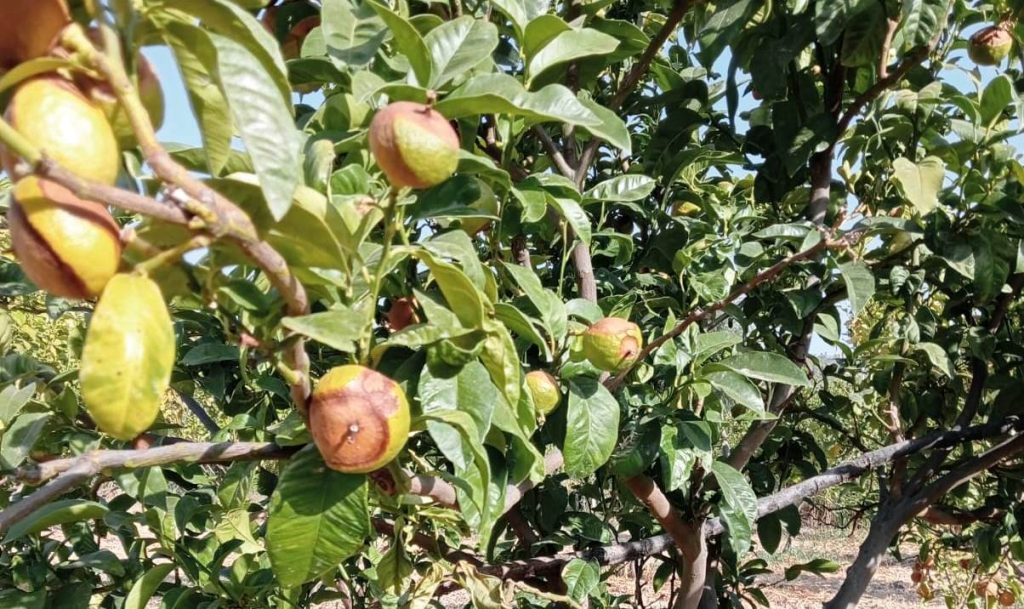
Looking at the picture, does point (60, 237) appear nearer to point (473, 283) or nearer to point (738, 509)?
point (473, 283)

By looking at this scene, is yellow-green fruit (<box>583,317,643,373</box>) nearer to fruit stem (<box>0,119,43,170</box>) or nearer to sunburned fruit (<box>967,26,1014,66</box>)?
fruit stem (<box>0,119,43,170</box>)

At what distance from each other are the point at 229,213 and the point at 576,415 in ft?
2.01

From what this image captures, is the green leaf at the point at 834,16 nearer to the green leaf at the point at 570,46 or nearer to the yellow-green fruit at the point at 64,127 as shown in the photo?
the green leaf at the point at 570,46

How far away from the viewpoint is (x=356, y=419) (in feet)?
1.83

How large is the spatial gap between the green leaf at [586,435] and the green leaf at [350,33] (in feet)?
1.45

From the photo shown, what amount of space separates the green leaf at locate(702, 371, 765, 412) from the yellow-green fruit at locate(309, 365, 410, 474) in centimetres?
67

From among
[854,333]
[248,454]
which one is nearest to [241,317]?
[248,454]

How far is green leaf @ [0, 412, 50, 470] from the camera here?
906mm

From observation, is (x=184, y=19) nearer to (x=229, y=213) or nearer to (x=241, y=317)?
(x=229, y=213)

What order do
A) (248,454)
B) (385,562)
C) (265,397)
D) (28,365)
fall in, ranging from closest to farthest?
(248,454)
(385,562)
(28,365)
(265,397)

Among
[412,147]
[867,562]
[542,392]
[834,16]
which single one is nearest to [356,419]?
[412,147]

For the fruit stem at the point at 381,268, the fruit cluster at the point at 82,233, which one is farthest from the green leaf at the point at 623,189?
the fruit cluster at the point at 82,233

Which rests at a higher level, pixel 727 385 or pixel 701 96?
pixel 701 96

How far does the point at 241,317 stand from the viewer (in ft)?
2.27
